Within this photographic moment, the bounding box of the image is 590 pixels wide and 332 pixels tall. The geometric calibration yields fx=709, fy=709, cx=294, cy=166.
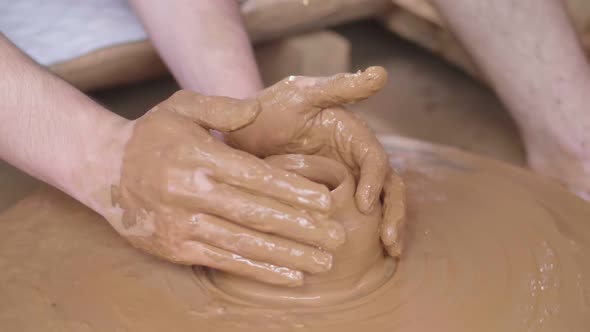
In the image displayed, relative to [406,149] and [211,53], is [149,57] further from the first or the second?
[406,149]

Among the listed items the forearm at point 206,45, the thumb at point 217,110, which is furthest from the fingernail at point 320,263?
the forearm at point 206,45

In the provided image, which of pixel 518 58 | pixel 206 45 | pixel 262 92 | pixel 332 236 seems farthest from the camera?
pixel 518 58

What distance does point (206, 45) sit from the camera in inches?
76.2

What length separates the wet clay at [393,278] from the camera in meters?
1.35

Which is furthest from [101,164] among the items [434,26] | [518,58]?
[434,26]

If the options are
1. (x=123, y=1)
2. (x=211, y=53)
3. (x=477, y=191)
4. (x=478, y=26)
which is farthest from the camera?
(x=123, y=1)

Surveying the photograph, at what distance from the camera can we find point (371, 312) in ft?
4.52

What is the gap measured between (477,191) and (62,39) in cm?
138

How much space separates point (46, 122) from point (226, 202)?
0.50 meters

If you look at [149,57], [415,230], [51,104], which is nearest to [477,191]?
[415,230]

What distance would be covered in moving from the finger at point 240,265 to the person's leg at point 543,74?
1.02m

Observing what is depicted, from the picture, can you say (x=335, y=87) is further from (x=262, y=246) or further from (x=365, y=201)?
(x=262, y=246)

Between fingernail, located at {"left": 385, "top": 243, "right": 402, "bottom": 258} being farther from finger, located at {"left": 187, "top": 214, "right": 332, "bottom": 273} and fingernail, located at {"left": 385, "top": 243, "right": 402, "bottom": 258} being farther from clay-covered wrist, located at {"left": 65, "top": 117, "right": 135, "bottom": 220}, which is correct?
clay-covered wrist, located at {"left": 65, "top": 117, "right": 135, "bottom": 220}

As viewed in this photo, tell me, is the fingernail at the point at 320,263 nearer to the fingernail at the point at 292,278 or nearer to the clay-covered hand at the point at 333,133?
the fingernail at the point at 292,278
